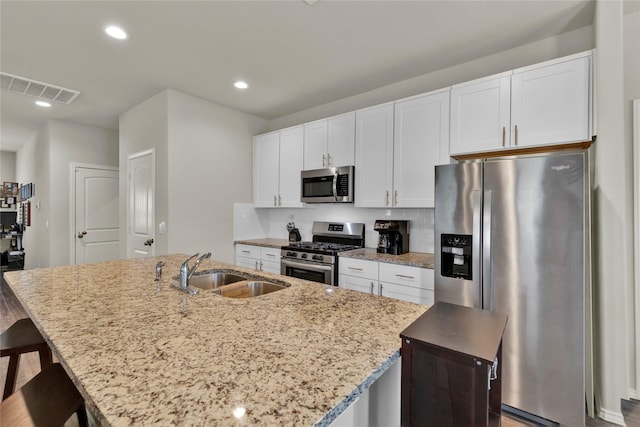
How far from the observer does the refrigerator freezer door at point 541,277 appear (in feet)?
5.91

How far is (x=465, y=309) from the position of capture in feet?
3.79

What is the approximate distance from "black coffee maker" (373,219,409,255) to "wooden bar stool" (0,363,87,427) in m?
2.43

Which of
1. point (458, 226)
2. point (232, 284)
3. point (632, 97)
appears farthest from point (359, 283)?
point (632, 97)

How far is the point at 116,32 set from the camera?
2314 millimetres

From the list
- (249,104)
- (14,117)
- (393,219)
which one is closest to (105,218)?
(14,117)

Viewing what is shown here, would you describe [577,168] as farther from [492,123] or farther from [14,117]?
[14,117]

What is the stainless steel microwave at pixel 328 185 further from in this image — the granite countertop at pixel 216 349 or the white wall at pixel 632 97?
the white wall at pixel 632 97

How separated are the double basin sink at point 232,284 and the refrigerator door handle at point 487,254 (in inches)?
53.1

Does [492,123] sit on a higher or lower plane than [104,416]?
higher

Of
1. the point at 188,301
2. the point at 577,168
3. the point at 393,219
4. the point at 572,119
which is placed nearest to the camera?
the point at 188,301

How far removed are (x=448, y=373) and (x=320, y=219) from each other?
10.3 ft

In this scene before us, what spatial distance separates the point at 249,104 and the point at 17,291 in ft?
9.77

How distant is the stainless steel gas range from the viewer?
3.06m

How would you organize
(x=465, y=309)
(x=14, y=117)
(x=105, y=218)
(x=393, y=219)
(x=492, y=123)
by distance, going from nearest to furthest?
(x=465, y=309) < (x=492, y=123) < (x=393, y=219) < (x=14, y=117) < (x=105, y=218)
